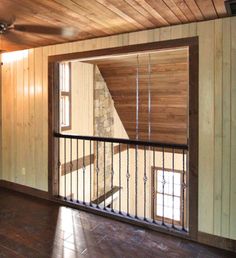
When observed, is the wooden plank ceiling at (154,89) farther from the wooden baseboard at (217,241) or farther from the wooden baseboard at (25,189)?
the wooden baseboard at (217,241)

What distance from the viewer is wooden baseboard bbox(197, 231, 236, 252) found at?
2.69m

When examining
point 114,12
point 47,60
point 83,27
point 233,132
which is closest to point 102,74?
point 47,60

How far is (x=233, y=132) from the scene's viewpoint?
264 cm

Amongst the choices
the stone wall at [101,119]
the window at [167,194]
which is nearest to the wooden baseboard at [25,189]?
the stone wall at [101,119]

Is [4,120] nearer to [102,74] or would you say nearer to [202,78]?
[102,74]

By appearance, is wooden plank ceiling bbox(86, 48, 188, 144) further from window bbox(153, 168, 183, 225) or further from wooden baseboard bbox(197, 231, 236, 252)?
wooden baseboard bbox(197, 231, 236, 252)

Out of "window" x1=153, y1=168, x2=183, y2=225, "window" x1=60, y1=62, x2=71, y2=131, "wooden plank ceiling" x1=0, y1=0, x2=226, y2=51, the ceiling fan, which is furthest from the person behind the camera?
"window" x1=153, y1=168, x2=183, y2=225

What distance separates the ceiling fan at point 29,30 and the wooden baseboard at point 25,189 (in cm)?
235

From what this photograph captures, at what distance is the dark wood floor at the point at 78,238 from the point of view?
259 centimetres

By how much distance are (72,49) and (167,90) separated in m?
2.44

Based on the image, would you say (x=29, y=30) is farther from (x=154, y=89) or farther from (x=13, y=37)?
(x=154, y=89)

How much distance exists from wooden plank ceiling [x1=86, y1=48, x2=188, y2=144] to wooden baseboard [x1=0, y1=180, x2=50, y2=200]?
2796 mm

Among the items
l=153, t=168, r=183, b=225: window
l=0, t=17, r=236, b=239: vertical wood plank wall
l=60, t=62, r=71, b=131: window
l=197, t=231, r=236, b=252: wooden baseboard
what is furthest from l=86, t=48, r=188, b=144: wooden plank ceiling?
l=197, t=231, r=236, b=252: wooden baseboard

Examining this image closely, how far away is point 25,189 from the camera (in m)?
4.36
